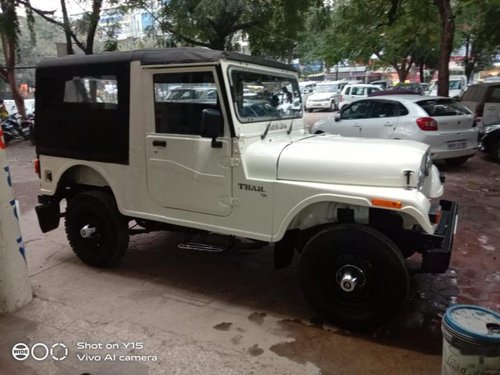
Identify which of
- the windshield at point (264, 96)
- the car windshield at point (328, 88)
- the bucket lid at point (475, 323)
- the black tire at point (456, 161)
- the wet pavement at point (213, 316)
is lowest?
the wet pavement at point (213, 316)

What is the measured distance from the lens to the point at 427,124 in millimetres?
8414

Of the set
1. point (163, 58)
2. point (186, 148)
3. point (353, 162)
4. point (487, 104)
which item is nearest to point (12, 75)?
point (163, 58)

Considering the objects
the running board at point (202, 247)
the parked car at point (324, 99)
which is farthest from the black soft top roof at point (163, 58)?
the parked car at point (324, 99)

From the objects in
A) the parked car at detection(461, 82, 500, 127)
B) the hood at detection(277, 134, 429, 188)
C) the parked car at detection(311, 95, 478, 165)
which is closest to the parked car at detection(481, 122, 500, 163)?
the parked car at detection(461, 82, 500, 127)

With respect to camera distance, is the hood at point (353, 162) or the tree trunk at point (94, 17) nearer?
the hood at point (353, 162)

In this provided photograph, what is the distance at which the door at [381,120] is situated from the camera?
8.97 meters

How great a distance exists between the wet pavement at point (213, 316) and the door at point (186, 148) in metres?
0.92

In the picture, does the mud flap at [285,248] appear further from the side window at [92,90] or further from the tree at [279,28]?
the tree at [279,28]

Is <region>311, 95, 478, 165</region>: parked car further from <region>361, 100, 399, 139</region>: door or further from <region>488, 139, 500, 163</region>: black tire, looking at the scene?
<region>488, 139, 500, 163</region>: black tire

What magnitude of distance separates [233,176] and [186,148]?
1.77 feet

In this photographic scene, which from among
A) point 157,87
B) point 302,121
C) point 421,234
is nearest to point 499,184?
point 302,121

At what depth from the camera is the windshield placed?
3.84 metres

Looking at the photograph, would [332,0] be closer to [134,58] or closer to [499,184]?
[499,184]

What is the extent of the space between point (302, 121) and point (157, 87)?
1.60 metres
